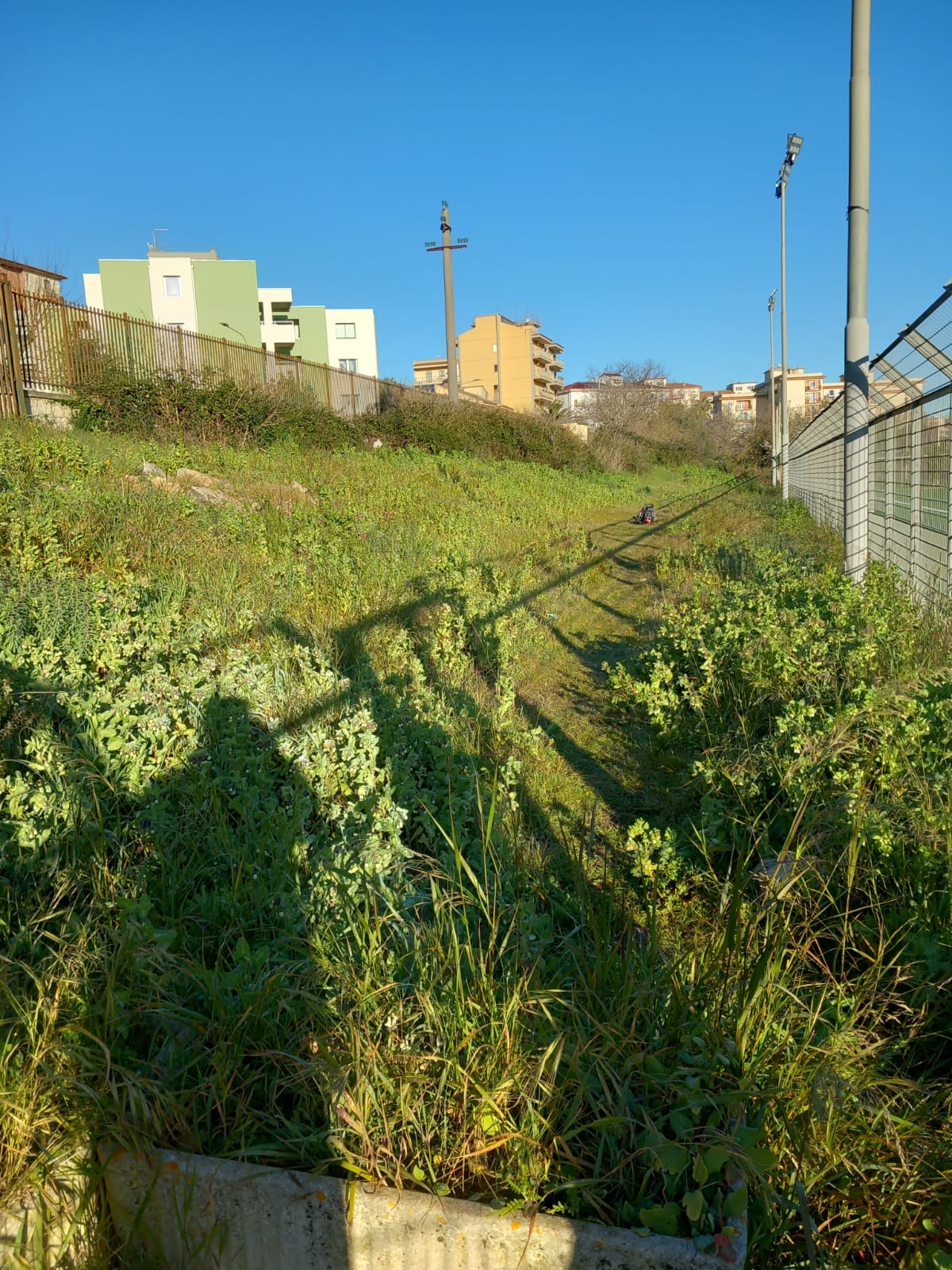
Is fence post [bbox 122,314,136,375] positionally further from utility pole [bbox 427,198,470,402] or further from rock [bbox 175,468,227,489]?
utility pole [bbox 427,198,470,402]

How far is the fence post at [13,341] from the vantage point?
12336 mm

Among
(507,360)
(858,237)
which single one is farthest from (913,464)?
(507,360)

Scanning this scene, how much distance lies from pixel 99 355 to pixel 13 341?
214cm

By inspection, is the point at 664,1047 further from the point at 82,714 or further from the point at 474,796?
the point at 82,714

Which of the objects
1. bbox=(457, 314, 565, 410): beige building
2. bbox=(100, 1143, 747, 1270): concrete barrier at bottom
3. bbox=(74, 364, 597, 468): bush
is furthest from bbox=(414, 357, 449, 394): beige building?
bbox=(100, 1143, 747, 1270): concrete barrier at bottom

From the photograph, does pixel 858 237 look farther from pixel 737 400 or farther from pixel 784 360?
pixel 737 400

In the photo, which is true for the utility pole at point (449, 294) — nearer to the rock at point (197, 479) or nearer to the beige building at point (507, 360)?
the rock at point (197, 479)

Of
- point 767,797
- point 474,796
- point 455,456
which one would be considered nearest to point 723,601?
point 767,797

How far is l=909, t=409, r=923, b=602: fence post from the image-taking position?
7.24 metres

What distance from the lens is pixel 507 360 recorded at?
78875mm

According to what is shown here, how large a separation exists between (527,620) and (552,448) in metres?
23.2

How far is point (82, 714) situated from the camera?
3830 mm

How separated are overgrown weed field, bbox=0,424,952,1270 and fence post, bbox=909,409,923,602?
1069 mm

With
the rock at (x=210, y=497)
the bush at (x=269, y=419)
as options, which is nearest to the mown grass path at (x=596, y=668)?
the rock at (x=210, y=497)
